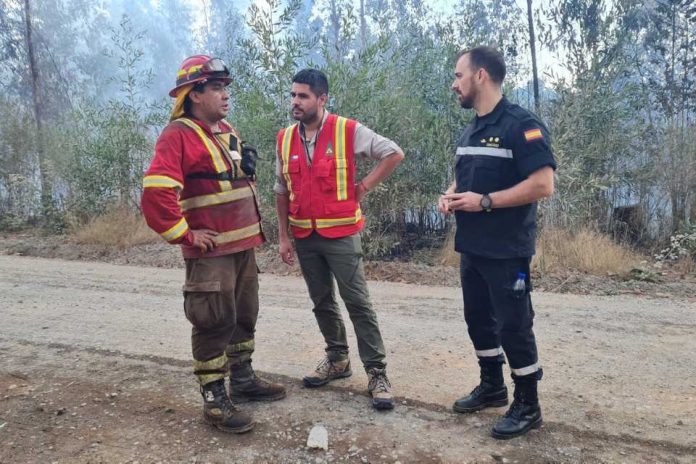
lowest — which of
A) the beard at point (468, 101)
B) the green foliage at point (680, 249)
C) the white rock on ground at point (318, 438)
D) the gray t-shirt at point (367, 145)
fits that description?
the white rock on ground at point (318, 438)

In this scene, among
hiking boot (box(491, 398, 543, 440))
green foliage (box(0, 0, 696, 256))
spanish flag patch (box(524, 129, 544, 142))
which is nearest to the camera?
spanish flag patch (box(524, 129, 544, 142))

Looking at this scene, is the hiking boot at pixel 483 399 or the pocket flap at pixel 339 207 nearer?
the hiking boot at pixel 483 399

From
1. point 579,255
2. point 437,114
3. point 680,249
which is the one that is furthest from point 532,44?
point 579,255

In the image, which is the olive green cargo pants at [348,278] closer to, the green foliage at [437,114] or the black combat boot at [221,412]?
the black combat boot at [221,412]

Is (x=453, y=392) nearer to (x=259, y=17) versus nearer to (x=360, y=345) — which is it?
(x=360, y=345)

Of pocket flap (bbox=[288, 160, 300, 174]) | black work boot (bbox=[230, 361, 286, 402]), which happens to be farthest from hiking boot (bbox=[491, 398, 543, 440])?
pocket flap (bbox=[288, 160, 300, 174])

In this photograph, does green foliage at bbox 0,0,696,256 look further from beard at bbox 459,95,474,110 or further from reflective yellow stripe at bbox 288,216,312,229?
beard at bbox 459,95,474,110

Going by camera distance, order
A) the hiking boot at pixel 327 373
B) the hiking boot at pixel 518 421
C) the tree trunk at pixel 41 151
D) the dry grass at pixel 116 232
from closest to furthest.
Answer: the hiking boot at pixel 518 421 < the hiking boot at pixel 327 373 < the dry grass at pixel 116 232 < the tree trunk at pixel 41 151

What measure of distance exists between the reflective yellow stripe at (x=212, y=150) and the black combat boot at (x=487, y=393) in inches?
76.4

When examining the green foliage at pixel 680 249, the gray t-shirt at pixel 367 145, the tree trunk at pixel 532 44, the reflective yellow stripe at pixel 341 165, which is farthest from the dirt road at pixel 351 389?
the tree trunk at pixel 532 44

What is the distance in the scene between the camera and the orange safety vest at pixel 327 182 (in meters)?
3.38

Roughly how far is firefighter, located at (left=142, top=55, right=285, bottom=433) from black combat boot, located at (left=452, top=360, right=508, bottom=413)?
1303mm

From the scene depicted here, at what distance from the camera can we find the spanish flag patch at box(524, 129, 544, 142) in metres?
2.75

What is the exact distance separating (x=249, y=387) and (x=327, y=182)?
1424mm
